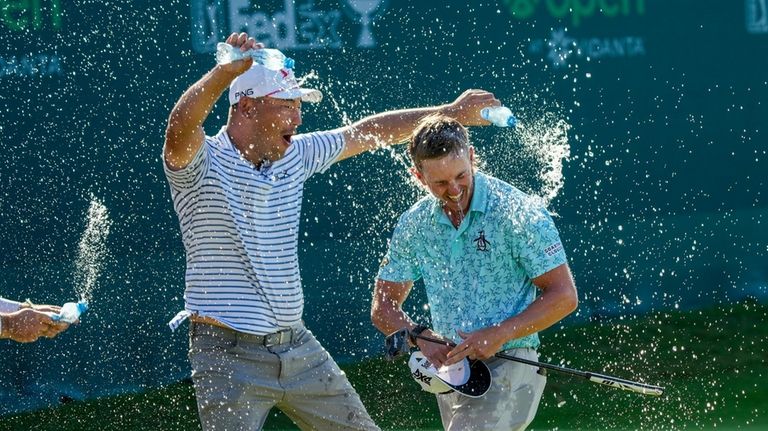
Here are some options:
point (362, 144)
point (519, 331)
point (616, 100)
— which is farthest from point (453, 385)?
point (616, 100)

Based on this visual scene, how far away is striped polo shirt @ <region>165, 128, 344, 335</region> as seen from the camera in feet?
14.9

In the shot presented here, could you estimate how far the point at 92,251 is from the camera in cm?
789

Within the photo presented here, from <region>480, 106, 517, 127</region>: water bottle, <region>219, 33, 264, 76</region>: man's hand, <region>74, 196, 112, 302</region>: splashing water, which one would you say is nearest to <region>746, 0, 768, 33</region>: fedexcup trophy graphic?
<region>74, 196, 112, 302</region>: splashing water

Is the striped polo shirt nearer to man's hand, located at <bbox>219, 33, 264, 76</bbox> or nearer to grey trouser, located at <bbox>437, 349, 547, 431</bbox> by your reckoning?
man's hand, located at <bbox>219, 33, 264, 76</bbox>

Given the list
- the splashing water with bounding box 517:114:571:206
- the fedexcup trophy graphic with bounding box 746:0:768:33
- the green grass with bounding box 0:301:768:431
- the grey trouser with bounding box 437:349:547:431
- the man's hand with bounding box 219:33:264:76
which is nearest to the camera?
the man's hand with bounding box 219:33:264:76

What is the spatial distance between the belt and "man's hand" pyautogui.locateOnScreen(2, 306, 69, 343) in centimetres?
54

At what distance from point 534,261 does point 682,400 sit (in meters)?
3.80

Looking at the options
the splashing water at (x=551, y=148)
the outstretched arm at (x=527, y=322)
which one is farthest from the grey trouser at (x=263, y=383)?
the splashing water at (x=551, y=148)

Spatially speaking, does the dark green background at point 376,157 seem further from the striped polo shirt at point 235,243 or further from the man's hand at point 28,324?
the man's hand at point 28,324

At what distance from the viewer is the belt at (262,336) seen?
4.55 metres

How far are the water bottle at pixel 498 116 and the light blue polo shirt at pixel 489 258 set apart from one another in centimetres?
37

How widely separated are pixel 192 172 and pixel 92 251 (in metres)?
3.59

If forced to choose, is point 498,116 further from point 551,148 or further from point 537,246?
point 551,148

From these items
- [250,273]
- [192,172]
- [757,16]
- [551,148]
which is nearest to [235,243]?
[250,273]
